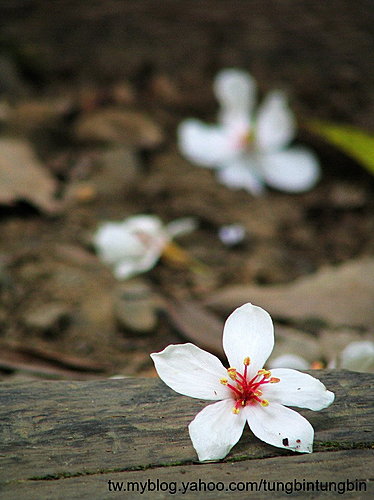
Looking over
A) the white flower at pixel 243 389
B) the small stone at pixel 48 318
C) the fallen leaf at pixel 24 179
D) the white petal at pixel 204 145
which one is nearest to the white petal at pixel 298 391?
the white flower at pixel 243 389

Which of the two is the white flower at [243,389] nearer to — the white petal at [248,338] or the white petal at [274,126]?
the white petal at [248,338]

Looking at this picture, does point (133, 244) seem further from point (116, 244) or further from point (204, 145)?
point (204, 145)

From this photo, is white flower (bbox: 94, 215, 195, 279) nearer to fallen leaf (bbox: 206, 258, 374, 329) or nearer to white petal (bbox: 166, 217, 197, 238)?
white petal (bbox: 166, 217, 197, 238)

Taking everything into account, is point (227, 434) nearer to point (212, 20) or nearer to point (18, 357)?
point (18, 357)

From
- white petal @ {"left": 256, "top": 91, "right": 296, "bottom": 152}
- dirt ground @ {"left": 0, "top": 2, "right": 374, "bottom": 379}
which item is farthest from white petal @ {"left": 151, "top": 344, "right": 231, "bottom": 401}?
white petal @ {"left": 256, "top": 91, "right": 296, "bottom": 152}

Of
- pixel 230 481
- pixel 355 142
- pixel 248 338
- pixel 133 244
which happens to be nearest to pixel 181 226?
pixel 133 244
